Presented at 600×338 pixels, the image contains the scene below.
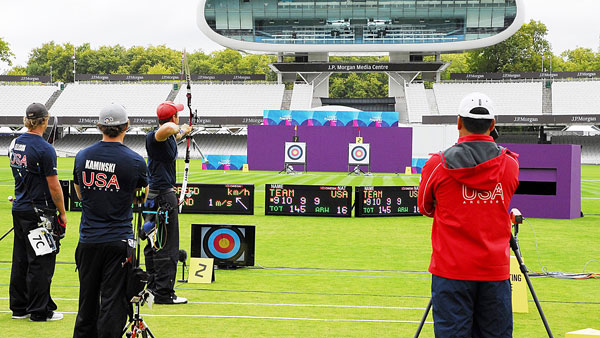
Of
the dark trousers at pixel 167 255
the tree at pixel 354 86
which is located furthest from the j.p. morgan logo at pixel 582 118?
the dark trousers at pixel 167 255

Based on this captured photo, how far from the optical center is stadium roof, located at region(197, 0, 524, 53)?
70938 millimetres

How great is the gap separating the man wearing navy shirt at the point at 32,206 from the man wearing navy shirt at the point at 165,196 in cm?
108

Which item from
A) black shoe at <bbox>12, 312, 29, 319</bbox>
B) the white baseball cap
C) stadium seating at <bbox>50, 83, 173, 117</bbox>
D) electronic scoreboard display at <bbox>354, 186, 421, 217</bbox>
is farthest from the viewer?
stadium seating at <bbox>50, 83, 173, 117</bbox>

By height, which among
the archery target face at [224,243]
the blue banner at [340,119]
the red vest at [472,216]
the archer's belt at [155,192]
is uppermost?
the blue banner at [340,119]

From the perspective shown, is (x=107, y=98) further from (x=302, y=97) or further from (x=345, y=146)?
(x=345, y=146)

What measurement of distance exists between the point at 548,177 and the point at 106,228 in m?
15.1

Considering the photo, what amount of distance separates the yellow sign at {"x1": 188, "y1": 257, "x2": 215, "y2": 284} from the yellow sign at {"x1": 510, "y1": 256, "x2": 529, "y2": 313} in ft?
12.5

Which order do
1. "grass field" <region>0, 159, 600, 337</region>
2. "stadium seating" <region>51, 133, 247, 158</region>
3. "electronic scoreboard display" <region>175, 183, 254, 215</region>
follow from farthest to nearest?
"stadium seating" <region>51, 133, 247, 158</region>
"electronic scoreboard display" <region>175, 183, 254, 215</region>
"grass field" <region>0, 159, 600, 337</region>

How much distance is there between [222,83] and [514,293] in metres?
69.1

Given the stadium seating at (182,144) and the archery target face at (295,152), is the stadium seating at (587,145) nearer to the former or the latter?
the stadium seating at (182,144)

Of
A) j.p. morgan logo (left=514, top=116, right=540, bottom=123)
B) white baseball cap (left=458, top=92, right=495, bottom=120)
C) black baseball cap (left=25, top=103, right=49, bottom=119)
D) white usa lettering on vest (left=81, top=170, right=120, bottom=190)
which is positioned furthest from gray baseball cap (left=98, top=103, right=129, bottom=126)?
j.p. morgan logo (left=514, top=116, right=540, bottom=123)

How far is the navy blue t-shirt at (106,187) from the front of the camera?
219 inches

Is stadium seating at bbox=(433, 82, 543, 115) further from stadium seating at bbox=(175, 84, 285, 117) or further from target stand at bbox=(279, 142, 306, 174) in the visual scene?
target stand at bbox=(279, 142, 306, 174)

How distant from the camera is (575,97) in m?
68.1
